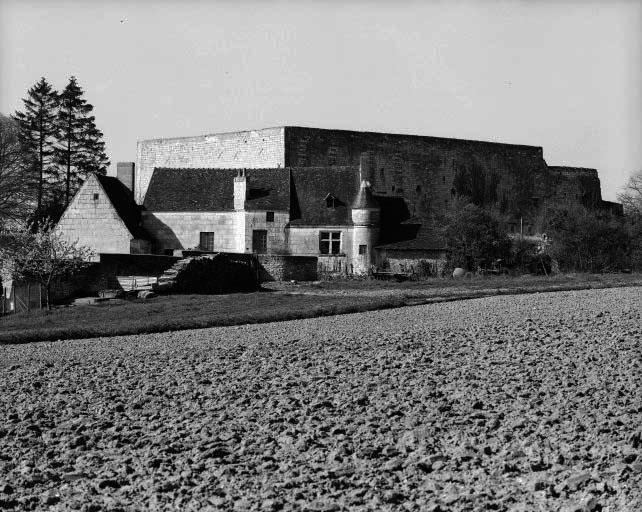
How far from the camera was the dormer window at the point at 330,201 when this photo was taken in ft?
139

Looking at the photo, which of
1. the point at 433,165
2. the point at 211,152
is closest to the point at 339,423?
the point at 211,152

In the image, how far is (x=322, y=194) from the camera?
43000 millimetres

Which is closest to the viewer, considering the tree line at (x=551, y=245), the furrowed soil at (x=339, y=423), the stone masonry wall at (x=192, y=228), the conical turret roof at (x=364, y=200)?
the furrowed soil at (x=339, y=423)

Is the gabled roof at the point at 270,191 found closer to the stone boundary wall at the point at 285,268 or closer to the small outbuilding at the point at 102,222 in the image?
the small outbuilding at the point at 102,222

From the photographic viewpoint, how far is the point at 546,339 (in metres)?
13.2

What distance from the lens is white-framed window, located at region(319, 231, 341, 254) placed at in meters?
41.5

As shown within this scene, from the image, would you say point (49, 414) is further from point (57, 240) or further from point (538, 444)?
point (57, 240)

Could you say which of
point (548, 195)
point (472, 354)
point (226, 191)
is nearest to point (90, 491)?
point (472, 354)

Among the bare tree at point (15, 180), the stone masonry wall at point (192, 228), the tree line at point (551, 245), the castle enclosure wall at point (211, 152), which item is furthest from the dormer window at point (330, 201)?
the bare tree at point (15, 180)

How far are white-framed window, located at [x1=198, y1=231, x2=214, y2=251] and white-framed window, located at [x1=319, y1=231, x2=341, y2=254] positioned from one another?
4.11m

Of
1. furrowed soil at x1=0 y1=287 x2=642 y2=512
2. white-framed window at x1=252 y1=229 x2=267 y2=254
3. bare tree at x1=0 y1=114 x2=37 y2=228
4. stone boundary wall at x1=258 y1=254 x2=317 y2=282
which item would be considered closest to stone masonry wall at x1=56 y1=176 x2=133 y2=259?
bare tree at x1=0 y1=114 x2=37 y2=228

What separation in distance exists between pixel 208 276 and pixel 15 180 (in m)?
19.8

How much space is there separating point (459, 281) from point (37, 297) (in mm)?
10728

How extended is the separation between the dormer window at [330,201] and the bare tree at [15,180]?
1136cm
